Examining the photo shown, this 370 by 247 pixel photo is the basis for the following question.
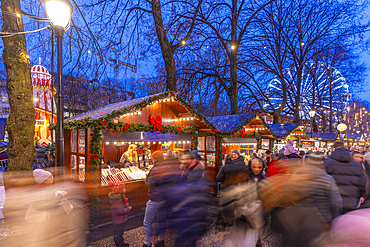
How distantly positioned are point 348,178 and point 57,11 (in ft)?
20.5

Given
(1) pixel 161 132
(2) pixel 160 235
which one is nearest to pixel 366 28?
(1) pixel 161 132

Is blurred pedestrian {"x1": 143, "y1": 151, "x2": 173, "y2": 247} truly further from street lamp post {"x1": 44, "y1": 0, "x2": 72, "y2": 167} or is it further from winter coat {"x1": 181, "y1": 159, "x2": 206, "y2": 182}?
street lamp post {"x1": 44, "y1": 0, "x2": 72, "y2": 167}

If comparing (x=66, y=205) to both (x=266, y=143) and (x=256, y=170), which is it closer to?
(x=256, y=170)

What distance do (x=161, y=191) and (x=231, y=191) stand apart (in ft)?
3.87

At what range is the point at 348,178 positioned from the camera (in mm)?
4012

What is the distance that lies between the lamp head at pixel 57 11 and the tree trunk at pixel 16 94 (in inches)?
107

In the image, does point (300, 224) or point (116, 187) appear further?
point (116, 187)

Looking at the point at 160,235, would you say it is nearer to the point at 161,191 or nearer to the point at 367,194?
the point at 161,191

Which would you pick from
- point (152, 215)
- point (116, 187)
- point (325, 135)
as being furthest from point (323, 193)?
point (325, 135)

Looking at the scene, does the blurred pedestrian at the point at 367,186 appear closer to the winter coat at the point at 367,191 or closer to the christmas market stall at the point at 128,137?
the winter coat at the point at 367,191

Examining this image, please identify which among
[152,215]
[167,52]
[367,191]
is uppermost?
[167,52]

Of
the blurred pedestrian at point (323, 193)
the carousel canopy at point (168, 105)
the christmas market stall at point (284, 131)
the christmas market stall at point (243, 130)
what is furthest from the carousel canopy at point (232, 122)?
the blurred pedestrian at point (323, 193)

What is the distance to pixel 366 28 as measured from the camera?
563 inches

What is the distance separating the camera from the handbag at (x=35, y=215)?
2.23 meters
